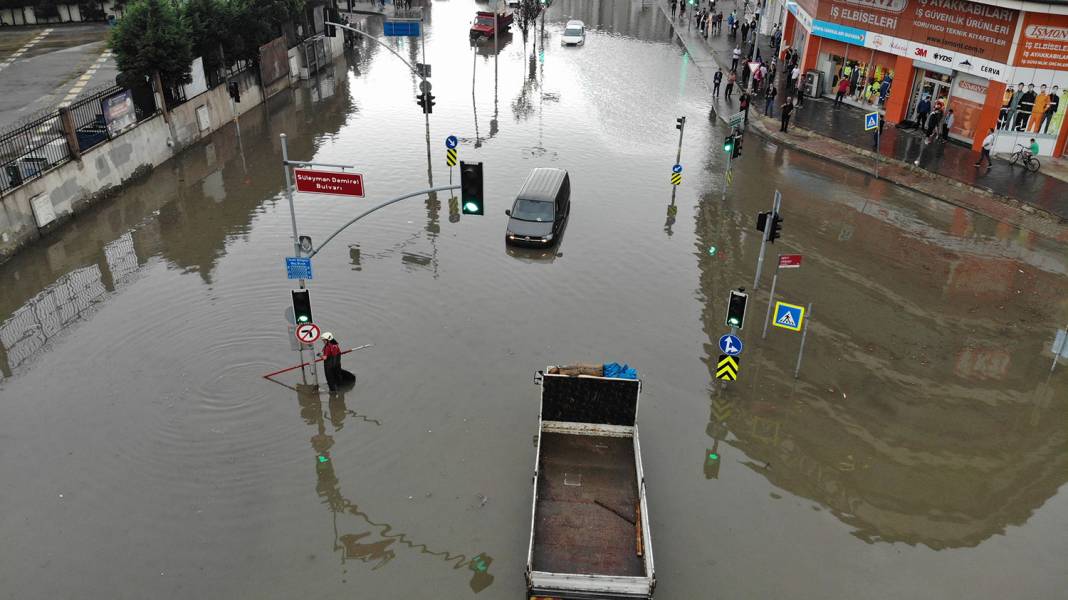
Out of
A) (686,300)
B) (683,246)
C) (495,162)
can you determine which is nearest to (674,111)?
(495,162)

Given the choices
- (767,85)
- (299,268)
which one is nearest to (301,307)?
(299,268)

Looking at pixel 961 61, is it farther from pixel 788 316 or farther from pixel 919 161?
pixel 788 316

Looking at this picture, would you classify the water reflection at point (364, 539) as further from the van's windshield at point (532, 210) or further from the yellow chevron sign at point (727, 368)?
the van's windshield at point (532, 210)

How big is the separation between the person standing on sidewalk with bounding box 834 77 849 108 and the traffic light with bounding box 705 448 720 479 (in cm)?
2780

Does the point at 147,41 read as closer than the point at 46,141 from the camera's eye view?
No

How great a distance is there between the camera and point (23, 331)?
62.4ft

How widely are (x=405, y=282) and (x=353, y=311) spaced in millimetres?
2027

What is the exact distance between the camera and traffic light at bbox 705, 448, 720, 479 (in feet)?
48.8

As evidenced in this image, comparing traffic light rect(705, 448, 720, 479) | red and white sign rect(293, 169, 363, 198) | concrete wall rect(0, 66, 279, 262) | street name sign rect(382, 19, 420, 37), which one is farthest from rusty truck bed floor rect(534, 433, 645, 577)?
street name sign rect(382, 19, 420, 37)

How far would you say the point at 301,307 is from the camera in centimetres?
1627

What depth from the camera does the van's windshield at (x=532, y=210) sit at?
77.6ft

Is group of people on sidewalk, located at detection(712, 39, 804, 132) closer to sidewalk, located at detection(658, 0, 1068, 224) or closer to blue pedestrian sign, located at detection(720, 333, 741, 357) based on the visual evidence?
sidewalk, located at detection(658, 0, 1068, 224)

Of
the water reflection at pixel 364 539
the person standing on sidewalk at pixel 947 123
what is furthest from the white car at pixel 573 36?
the water reflection at pixel 364 539

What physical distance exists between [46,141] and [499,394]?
61.2 ft
